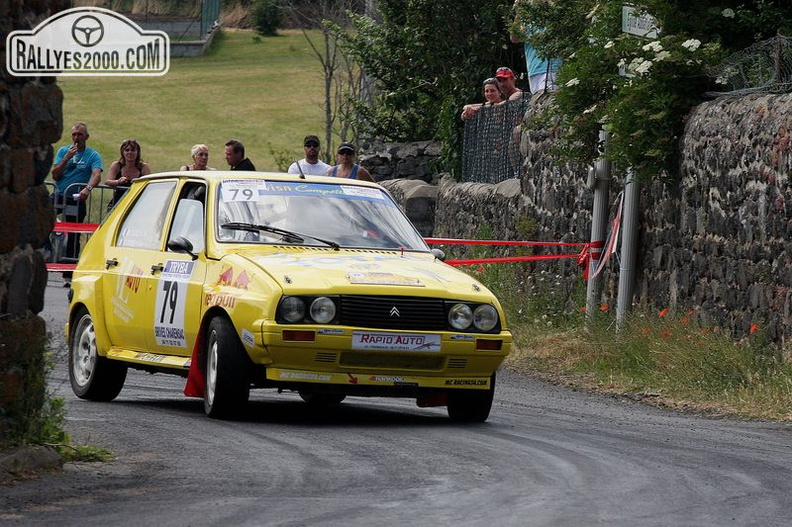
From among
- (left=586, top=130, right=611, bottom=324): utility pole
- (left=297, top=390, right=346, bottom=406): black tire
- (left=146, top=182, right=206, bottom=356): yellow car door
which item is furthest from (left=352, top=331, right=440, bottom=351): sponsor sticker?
(left=586, top=130, right=611, bottom=324): utility pole

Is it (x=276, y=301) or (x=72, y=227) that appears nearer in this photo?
(x=276, y=301)

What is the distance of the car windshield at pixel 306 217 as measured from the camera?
38.1 ft

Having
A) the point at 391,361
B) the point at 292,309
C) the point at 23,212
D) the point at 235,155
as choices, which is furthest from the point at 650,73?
the point at 23,212

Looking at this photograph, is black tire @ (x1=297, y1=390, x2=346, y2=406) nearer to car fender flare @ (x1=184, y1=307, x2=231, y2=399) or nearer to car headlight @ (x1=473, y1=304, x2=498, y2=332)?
car fender flare @ (x1=184, y1=307, x2=231, y2=399)

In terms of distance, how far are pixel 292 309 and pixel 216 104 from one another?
205 ft

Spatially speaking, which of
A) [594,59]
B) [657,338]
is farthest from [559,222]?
[657,338]

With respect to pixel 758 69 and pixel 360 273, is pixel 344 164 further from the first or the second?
pixel 360 273

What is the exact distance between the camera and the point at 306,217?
1180cm

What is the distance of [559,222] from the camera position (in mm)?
18641

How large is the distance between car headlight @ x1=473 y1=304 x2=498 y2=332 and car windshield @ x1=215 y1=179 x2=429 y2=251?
116 centimetres

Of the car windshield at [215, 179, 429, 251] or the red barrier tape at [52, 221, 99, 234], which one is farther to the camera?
the red barrier tape at [52, 221, 99, 234]

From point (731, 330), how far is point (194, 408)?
4590 millimetres

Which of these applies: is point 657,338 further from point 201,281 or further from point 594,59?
point 201,281

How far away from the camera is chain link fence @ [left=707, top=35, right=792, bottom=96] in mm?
14227
